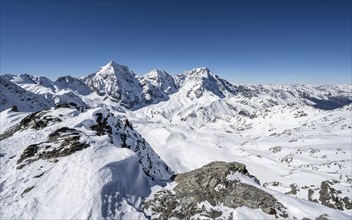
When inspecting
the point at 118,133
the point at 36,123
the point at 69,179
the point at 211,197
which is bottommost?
the point at 211,197

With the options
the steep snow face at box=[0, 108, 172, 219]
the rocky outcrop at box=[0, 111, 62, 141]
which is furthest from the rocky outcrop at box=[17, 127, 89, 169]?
the rocky outcrop at box=[0, 111, 62, 141]

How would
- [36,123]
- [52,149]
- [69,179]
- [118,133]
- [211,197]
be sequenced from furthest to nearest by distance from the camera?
[118,133]
[36,123]
[52,149]
[69,179]
[211,197]

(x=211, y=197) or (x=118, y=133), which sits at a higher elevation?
(x=118, y=133)

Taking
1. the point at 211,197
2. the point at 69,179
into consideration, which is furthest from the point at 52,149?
the point at 211,197

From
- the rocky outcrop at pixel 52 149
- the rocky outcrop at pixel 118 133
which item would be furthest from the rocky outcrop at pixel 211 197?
the rocky outcrop at pixel 118 133

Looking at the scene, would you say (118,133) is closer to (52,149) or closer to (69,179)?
(52,149)

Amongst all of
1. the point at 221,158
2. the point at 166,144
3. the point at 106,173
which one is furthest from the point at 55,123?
the point at 166,144

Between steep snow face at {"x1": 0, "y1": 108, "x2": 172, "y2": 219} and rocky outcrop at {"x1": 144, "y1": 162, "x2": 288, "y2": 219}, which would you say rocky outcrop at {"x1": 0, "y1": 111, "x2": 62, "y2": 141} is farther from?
rocky outcrop at {"x1": 144, "y1": 162, "x2": 288, "y2": 219}

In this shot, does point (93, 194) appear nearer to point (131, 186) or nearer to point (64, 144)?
point (131, 186)
